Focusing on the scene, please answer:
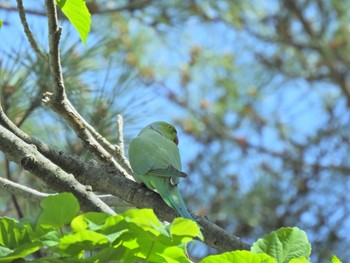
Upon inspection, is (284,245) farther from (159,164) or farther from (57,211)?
(159,164)

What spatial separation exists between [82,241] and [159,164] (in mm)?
766

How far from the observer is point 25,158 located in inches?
44.5

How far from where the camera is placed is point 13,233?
0.80m

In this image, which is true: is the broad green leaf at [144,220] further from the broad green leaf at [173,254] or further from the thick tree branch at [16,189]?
the thick tree branch at [16,189]

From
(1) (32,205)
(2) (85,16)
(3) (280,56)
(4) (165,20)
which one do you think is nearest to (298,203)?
(3) (280,56)

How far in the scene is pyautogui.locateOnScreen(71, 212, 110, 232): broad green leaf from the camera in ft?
2.50

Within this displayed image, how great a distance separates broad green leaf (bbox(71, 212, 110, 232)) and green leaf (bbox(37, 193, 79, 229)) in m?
0.02

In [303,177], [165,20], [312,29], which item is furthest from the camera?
[312,29]

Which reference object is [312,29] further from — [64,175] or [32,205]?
[64,175]

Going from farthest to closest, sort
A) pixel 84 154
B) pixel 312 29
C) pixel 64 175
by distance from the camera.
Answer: pixel 312 29, pixel 84 154, pixel 64 175

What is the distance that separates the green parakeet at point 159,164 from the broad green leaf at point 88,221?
48 centimetres

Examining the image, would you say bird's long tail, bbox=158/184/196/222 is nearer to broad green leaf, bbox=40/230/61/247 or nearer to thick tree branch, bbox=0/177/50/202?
thick tree branch, bbox=0/177/50/202

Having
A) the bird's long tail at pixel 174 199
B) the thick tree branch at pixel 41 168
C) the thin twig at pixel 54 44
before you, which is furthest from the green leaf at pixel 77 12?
the bird's long tail at pixel 174 199

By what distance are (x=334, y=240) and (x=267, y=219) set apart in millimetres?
396
